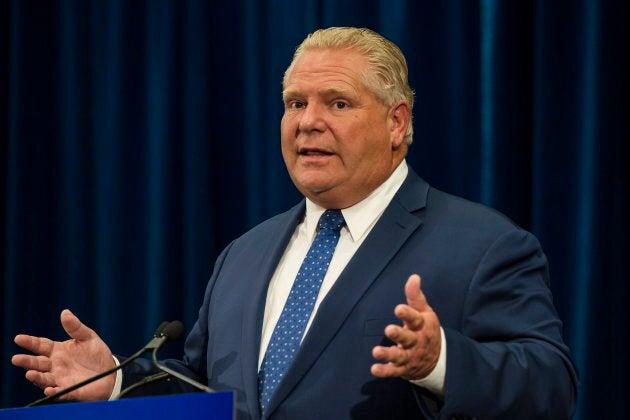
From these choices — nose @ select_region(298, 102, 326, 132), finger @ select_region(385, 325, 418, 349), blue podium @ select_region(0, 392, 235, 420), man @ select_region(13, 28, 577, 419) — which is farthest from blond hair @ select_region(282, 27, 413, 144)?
blue podium @ select_region(0, 392, 235, 420)

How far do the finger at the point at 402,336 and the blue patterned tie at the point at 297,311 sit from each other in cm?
53

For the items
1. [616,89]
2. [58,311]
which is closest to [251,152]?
[58,311]

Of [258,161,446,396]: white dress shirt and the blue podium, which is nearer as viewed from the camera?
the blue podium

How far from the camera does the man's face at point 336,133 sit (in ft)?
7.40

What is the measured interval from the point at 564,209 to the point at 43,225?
189cm

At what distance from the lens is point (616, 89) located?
273cm

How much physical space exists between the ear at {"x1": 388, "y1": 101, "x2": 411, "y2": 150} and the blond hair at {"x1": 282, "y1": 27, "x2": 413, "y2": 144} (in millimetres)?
18

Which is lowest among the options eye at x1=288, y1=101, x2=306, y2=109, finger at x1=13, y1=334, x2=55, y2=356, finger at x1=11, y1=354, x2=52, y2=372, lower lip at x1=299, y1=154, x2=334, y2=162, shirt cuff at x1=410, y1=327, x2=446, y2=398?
finger at x1=11, y1=354, x2=52, y2=372

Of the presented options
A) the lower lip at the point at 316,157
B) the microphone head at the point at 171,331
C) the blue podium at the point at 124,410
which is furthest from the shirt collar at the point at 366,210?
the blue podium at the point at 124,410

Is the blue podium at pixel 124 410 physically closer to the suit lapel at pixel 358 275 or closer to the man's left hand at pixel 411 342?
the man's left hand at pixel 411 342

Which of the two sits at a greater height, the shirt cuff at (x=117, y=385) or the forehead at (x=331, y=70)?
the forehead at (x=331, y=70)

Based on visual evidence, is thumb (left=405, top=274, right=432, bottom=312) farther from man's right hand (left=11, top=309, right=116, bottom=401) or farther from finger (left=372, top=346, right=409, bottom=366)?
man's right hand (left=11, top=309, right=116, bottom=401)

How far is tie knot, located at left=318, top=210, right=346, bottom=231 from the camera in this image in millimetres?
2271

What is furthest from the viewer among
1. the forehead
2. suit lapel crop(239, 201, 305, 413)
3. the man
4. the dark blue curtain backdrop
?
the dark blue curtain backdrop
